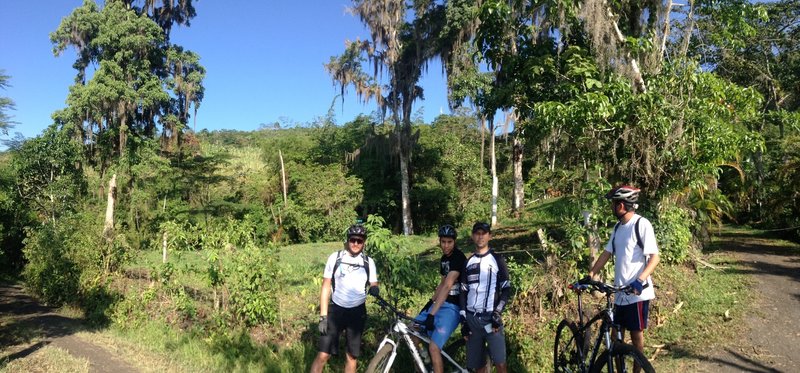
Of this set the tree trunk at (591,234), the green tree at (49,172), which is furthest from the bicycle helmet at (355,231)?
the green tree at (49,172)

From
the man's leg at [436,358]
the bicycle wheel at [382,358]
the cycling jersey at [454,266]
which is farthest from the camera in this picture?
the cycling jersey at [454,266]

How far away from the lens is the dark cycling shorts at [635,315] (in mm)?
3930

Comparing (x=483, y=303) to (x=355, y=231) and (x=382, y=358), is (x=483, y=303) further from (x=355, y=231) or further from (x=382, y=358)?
(x=355, y=231)

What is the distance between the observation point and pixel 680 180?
806 cm

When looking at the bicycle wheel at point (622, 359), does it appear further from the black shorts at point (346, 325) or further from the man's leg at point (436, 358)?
the black shorts at point (346, 325)

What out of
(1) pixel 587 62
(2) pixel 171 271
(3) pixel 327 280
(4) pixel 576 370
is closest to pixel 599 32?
(1) pixel 587 62

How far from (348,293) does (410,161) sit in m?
27.3

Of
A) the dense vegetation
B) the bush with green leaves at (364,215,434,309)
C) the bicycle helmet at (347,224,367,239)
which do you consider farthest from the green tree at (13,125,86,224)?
the bicycle helmet at (347,224,367,239)

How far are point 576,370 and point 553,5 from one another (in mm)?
5778

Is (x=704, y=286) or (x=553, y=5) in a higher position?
(x=553, y=5)

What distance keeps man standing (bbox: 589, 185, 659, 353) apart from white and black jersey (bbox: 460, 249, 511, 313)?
36.7 inches

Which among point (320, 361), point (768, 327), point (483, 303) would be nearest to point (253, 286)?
point (320, 361)

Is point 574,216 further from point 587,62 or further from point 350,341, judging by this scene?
point 350,341

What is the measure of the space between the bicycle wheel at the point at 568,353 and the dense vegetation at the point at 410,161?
71cm
